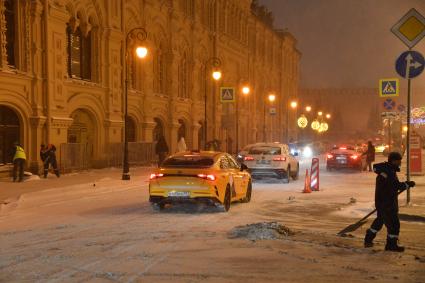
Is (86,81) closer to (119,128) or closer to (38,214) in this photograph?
(119,128)

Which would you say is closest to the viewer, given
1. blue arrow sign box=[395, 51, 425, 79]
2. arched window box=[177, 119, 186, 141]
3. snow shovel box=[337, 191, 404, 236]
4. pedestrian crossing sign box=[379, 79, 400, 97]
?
snow shovel box=[337, 191, 404, 236]

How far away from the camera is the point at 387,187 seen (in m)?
8.41

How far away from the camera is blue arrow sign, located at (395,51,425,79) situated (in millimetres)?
12711

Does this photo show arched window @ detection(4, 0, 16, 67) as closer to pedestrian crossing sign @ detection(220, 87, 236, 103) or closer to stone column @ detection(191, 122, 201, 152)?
pedestrian crossing sign @ detection(220, 87, 236, 103)

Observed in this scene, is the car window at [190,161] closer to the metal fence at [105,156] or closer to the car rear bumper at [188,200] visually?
the car rear bumper at [188,200]

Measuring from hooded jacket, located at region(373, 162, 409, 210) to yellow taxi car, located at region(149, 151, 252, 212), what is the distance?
479 centimetres

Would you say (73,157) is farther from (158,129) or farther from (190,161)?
(190,161)

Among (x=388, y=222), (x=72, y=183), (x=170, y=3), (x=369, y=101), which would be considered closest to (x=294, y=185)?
(x=72, y=183)

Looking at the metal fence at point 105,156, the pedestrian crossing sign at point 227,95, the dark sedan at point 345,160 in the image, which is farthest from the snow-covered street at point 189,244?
the pedestrian crossing sign at point 227,95

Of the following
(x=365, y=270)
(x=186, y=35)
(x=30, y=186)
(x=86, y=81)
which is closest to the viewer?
(x=365, y=270)

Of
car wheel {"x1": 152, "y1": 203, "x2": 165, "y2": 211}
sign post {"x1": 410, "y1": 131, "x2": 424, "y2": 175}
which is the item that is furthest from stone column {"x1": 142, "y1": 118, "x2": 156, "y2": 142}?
car wheel {"x1": 152, "y1": 203, "x2": 165, "y2": 211}

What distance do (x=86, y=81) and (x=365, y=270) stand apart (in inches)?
865

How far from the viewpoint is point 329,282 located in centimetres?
654

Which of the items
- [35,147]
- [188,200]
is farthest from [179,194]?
[35,147]
